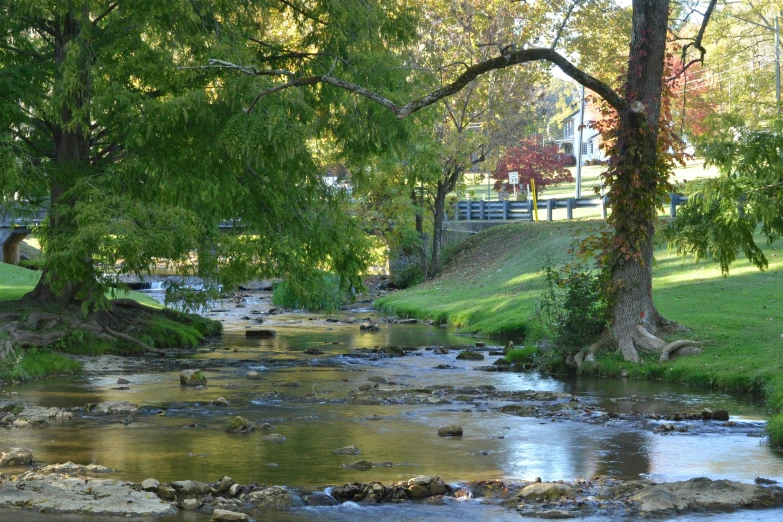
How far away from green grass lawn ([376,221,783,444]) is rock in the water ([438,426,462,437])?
4.08m

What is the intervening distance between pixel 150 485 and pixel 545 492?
4098mm

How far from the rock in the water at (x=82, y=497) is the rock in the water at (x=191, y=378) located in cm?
743

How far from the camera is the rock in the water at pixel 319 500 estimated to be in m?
10.1

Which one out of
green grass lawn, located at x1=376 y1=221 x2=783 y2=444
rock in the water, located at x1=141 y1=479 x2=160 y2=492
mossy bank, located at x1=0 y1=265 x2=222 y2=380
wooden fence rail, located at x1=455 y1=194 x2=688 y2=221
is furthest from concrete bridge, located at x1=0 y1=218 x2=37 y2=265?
rock in the water, located at x1=141 y1=479 x2=160 y2=492

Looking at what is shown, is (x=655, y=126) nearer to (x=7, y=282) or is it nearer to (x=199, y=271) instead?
(x=199, y=271)

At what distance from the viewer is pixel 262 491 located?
10.2 m

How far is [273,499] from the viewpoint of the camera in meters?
10.1

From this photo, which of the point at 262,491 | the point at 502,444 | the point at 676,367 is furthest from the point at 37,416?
the point at 676,367

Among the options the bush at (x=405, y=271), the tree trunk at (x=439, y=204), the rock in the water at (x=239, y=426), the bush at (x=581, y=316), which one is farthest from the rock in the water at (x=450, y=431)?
the bush at (x=405, y=271)

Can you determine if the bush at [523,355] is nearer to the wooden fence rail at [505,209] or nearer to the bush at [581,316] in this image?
the bush at [581,316]

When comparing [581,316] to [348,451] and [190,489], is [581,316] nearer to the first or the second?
[348,451]

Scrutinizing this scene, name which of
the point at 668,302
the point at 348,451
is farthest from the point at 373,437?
the point at 668,302

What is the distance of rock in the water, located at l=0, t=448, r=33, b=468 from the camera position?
11219 millimetres

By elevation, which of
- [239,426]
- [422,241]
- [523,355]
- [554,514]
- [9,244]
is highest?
[9,244]
